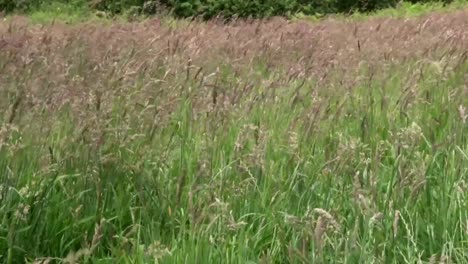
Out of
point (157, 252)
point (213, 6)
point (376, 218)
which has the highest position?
point (213, 6)

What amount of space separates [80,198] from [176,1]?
1263 cm

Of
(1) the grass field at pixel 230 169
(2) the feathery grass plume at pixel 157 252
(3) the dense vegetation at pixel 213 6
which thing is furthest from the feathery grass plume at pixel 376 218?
(3) the dense vegetation at pixel 213 6

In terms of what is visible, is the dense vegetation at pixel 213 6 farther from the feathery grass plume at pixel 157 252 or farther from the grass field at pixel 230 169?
the feathery grass plume at pixel 157 252

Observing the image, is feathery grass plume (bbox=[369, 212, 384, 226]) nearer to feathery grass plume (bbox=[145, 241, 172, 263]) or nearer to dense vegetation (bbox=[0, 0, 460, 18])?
feathery grass plume (bbox=[145, 241, 172, 263])

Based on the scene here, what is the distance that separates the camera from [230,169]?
2.57 metres

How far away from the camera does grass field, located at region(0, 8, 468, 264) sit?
204 cm

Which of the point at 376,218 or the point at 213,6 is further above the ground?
the point at 213,6

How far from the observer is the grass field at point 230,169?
6.70 ft

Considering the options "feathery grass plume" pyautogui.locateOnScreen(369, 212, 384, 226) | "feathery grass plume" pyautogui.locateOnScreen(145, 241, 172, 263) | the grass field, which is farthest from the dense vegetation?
"feathery grass plume" pyautogui.locateOnScreen(145, 241, 172, 263)

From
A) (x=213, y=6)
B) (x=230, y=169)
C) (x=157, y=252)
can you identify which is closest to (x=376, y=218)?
(x=157, y=252)

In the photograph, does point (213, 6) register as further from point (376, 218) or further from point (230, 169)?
point (376, 218)

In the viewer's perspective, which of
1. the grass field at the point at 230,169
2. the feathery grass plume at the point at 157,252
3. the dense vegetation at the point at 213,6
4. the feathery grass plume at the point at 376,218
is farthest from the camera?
the dense vegetation at the point at 213,6

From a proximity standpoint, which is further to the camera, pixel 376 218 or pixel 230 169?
pixel 230 169

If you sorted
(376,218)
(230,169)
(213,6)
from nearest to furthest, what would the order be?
(376,218)
(230,169)
(213,6)
